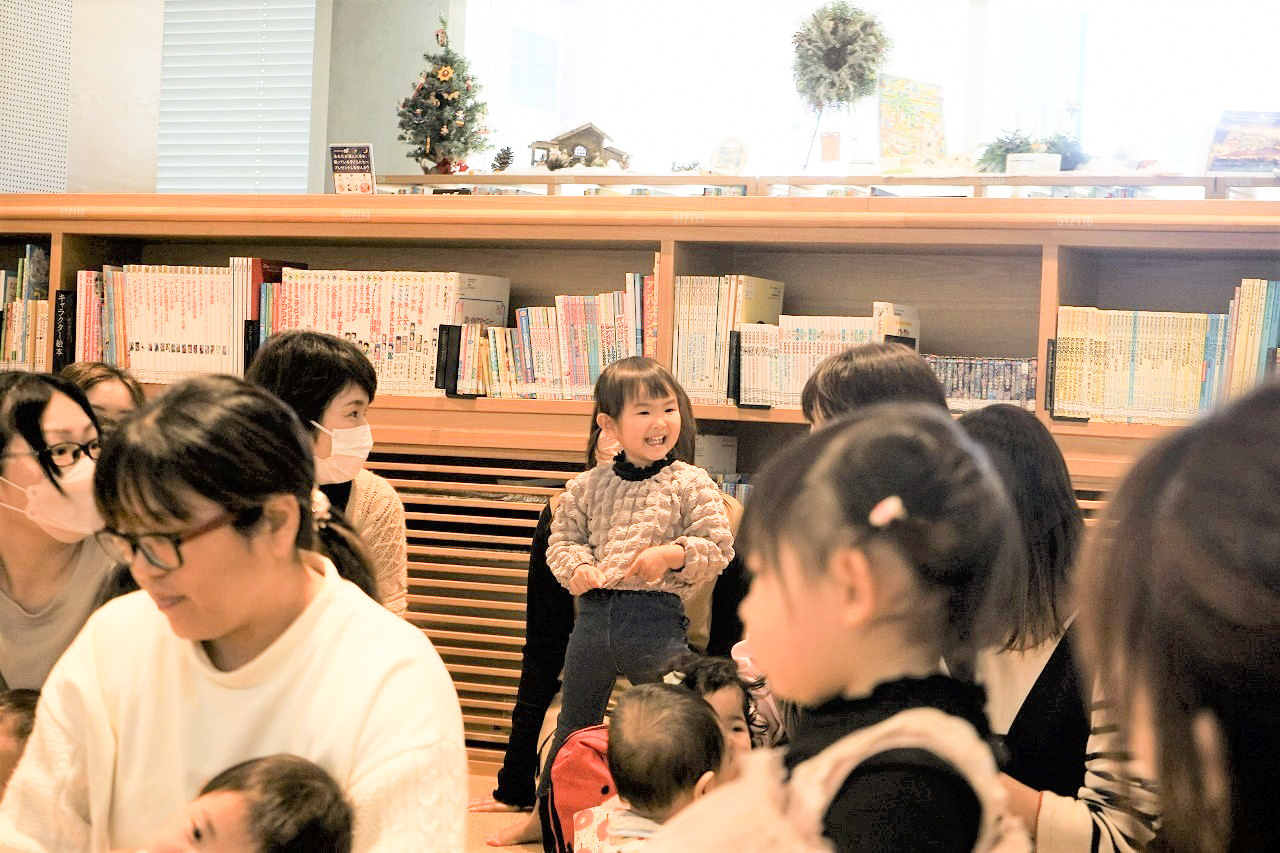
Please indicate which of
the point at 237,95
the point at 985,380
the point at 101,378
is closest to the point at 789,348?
the point at 985,380

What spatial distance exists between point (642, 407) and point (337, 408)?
0.86 metres

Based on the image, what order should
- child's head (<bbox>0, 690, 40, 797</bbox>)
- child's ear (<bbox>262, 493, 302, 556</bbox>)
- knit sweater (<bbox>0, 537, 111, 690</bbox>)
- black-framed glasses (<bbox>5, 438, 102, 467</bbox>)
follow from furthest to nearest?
1. black-framed glasses (<bbox>5, 438, 102, 467</bbox>)
2. knit sweater (<bbox>0, 537, 111, 690</bbox>)
3. child's head (<bbox>0, 690, 40, 797</bbox>)
4. child's ear (<bbox>262, 493, 302, 556</bbox>)

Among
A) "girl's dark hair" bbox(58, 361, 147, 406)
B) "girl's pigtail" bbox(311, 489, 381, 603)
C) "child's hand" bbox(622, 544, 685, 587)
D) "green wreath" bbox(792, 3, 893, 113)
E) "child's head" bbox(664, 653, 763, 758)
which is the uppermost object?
"green wreath" bbox(792, 3, 893, 113)

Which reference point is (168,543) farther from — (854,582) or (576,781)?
(576,781)

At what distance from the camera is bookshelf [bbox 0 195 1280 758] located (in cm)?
361

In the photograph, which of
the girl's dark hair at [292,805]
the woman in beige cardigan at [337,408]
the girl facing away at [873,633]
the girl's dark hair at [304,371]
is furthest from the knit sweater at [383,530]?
the girl facing away at [873,633]

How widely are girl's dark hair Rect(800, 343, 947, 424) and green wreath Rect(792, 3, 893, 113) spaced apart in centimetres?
273

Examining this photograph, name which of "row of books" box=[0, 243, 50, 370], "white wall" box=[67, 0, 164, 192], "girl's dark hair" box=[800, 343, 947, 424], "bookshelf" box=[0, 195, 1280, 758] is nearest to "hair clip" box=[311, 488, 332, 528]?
"girl's dark hair" box=[800, 343, 947, 424]

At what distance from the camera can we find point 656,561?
3.19m

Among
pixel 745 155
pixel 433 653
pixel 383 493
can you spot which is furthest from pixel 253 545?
pixel 745 155

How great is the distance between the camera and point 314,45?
753cm

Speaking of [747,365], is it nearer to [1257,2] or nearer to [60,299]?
[60,299]

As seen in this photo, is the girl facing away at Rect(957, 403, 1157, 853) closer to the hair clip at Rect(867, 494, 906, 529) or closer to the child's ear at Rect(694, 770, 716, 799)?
the hair clip at Rect(867, 494, 906, 529)

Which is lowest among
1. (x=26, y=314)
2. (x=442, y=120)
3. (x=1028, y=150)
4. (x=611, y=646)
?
(x=611, y=646)
